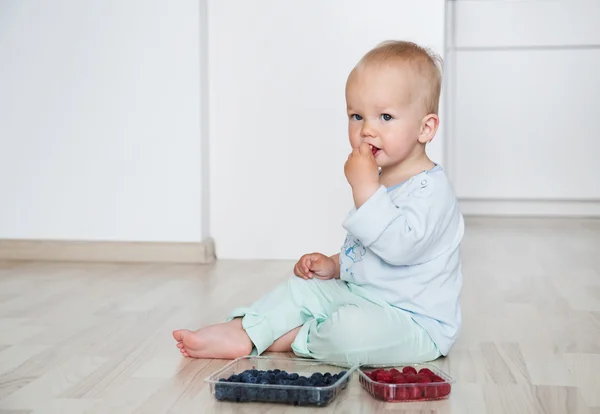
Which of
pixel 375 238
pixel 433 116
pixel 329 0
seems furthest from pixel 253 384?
pixel 329 0

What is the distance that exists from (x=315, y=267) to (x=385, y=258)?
172 mm

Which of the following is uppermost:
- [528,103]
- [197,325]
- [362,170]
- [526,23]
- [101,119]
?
[526,23]

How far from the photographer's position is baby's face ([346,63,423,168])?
4.37 ft

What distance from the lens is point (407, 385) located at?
1.12 meters

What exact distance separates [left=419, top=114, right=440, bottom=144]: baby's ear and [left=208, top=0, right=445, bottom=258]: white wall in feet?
3.07

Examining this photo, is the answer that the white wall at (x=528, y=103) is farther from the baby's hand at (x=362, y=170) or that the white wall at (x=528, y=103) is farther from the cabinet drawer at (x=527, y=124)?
the baby's hand at (x=362, y=170)

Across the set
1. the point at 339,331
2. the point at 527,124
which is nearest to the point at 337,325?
the point at 339,331

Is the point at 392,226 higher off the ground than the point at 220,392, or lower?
higher

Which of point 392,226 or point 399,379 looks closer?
point 399,379

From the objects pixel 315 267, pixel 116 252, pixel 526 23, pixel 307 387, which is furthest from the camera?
pixel 526 23

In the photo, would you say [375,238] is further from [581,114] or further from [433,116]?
[581,114]

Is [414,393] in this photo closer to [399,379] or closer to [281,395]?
[399,379]

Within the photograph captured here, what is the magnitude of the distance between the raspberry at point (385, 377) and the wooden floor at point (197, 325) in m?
0.03

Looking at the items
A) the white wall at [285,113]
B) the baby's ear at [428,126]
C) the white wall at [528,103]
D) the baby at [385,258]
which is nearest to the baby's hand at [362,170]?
the baby at [385,258]
